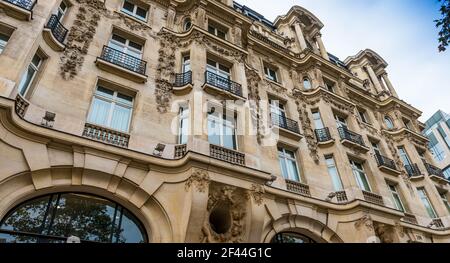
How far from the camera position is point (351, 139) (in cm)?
1578

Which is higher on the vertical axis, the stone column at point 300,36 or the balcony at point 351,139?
the stone column at point 300,36

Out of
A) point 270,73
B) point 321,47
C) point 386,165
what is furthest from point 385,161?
point 321,47

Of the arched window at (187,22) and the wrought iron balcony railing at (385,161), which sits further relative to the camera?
the wrought iron balcony railing at (385,161)

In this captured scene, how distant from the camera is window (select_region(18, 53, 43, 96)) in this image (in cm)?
876

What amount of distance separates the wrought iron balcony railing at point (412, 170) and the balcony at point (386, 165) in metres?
2.30

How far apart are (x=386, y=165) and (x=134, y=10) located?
18328 mm

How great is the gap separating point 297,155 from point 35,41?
12466 mm

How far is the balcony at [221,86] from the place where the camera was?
11.8 meters

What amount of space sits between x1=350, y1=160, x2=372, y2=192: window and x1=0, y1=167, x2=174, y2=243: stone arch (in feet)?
37.0

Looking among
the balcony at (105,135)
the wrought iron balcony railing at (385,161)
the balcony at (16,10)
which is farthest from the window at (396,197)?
the balcony at (16,10)

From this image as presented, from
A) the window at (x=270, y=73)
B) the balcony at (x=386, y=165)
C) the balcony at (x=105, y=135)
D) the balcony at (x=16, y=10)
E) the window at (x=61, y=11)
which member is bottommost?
the balcony at (x=105, y=135)

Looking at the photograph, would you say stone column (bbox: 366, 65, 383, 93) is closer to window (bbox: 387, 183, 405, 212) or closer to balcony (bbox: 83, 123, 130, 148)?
window (bbox: 387, 183, 405, 212)

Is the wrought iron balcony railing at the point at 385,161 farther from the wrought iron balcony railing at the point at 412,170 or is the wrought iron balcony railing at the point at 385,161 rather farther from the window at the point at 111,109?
the window at the point at 111,109
